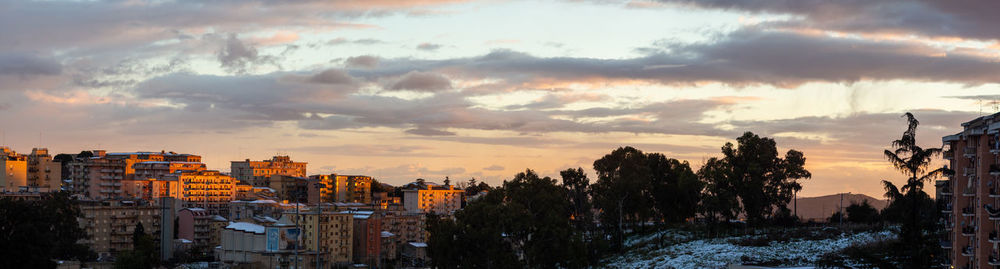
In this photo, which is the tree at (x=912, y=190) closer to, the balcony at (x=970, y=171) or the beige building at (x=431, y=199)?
the balcony at (x=970, y=171)

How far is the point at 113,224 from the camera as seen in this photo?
12838 centimetres

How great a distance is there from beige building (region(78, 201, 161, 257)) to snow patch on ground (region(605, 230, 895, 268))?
208 ft

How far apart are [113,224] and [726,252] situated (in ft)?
258

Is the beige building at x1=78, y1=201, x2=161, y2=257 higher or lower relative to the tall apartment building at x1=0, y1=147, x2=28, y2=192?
lower

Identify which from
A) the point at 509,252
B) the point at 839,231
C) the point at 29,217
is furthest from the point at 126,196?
the point at 839,231

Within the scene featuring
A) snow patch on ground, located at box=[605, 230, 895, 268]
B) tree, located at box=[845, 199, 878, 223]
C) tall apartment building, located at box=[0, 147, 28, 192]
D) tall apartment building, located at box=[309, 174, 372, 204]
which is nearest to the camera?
snow patch on ground, located at box=[605, 230, 895, 268]

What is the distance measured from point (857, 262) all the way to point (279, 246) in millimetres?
68648

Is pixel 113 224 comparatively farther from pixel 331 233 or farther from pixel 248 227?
pixel 331 233

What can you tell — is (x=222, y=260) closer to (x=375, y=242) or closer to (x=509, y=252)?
(x=375, y=242)

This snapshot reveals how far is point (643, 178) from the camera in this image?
10438cm

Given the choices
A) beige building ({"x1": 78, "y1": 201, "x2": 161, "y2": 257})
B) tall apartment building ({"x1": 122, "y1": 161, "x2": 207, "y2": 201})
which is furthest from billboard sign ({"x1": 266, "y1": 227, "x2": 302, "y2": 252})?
tall apartment building ({"x1": 122, "y1": 161, "x2": 207, "y2": 201})

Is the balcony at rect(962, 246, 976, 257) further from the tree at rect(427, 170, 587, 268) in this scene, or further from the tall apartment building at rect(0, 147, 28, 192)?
the tall apartment building at rect(0, 147, 28, 192)

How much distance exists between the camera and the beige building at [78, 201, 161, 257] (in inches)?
4978

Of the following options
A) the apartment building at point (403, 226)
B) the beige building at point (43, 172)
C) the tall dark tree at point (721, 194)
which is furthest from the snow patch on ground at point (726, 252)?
the beige building at point (43, 172)
